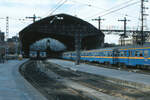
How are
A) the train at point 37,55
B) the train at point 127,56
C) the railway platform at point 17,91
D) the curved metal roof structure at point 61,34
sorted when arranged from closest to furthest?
1. the railway platform at point 17,91
2. the train at point 127,56
3. the curved metal roof structure at point 61,34
4. the train at point 37,55

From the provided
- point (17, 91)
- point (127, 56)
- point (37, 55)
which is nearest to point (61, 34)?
point (37, 55)

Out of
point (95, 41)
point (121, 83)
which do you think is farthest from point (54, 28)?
point (95, 41)

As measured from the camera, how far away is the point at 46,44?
100625 mm

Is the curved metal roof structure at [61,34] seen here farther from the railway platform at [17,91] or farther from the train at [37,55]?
the railway platform at [17,91]

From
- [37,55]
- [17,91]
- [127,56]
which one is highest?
[127,56]

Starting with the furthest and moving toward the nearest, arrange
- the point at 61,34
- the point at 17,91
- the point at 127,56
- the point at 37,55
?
the point at 37,55, the point at 61,34, the point at 127,56, the point at 17,91

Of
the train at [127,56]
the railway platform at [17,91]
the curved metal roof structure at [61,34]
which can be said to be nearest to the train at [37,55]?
the curved metal roof structure at [61,34]

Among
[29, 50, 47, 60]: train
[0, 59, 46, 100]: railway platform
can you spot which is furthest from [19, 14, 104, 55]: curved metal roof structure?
[0, 59, 46, 100]: railway platform

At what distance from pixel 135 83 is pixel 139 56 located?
12.6 meters

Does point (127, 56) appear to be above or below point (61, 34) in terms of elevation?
below

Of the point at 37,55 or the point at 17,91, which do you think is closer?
the point at 17,91

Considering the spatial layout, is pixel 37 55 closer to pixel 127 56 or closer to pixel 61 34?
pixel 61 34

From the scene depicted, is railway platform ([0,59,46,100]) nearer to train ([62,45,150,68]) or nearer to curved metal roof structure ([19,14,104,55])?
train ([62,45,150,68])

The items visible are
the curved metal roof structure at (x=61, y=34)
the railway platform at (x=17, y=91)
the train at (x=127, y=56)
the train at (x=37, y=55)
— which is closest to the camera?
the railway platform at (x=17, y=91)
